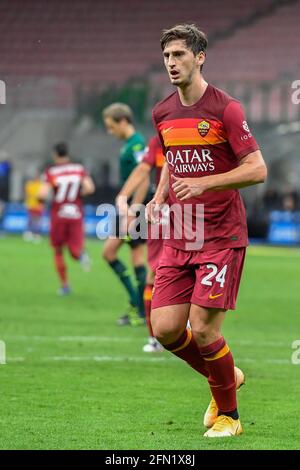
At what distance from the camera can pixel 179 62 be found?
20.1 ft

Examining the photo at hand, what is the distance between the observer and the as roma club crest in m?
6.16

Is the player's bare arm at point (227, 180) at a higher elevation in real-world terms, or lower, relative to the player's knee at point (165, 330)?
higher

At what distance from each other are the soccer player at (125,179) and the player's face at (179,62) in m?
4.19

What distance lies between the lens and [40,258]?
23.9 meters

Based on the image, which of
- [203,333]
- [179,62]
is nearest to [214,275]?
[203,333]

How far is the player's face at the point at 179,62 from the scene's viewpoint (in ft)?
20.1

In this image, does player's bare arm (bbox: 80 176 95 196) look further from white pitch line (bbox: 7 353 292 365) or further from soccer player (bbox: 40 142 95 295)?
white pitch line (bbox: 7 353 292 365)

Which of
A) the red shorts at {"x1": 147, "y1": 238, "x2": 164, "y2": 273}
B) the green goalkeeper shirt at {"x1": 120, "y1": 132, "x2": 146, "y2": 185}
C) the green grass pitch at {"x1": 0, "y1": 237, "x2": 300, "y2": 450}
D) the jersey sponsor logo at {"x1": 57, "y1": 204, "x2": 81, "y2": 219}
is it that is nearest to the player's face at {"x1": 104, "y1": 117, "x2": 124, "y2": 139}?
the green goalkeeper shirt at {"x1": 120, "y1": 132, "x2": 146, "y2": 185}

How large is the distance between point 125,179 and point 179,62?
5.73 m

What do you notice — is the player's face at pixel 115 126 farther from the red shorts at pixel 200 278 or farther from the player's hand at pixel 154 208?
the red shorts at pixel 200 278

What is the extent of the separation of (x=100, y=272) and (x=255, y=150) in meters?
15.1

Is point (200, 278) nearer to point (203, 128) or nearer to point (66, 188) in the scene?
point (203, 128)

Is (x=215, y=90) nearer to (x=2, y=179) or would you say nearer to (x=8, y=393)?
(x=8, y=393)

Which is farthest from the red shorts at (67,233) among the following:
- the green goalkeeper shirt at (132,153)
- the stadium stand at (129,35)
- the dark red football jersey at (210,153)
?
the stadium stand at (129,35)
